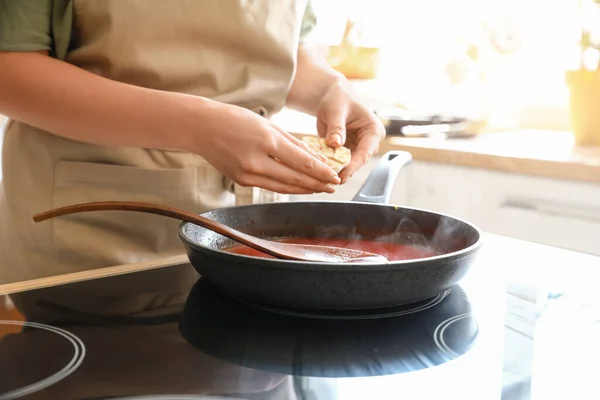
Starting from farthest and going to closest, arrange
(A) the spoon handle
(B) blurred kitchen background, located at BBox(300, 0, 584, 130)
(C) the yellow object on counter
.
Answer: (B) blurred kitchen background, located at BBox(300, 0, 584, 130)
(C) the yellow object on counter
(A) the spoon handle

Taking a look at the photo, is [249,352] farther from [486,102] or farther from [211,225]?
[486,102]

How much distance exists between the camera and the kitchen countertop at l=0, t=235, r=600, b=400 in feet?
1.42

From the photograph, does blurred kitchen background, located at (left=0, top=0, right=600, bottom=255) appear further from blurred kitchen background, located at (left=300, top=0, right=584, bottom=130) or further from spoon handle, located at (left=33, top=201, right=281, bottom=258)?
spoon handle, located at (left=33, top=201, right=281, bottom=258)

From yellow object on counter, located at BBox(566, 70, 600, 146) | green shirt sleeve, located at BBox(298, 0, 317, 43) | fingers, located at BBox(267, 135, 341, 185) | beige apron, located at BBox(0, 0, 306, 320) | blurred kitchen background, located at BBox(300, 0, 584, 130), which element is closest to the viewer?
fingers, located at BBox(267, 135, 341, 185)

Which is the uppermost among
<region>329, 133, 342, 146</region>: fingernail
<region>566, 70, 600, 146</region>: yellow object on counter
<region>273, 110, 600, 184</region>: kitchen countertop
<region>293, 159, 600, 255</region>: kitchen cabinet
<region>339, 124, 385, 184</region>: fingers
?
<region>329, 133, 342, 146</region>: fingernail

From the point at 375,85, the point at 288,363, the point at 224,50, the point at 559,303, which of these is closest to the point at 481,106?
the point at 375,85

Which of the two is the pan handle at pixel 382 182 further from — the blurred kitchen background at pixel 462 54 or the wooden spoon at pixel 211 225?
the blurred kitchen background at pixel 462 54

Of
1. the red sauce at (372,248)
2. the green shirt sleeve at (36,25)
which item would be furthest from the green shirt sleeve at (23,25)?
the red sauce at (372,248)

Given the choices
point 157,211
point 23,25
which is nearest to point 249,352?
point 157,211

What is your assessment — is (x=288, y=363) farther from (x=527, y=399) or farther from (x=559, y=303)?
(x=559, y=303)

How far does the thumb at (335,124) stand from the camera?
0.85m

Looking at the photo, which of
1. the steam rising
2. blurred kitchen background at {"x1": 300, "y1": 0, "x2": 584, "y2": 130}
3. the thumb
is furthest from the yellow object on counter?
the steam rising

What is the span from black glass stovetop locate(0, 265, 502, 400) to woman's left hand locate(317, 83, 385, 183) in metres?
0.30

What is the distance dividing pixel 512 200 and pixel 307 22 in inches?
24.9
